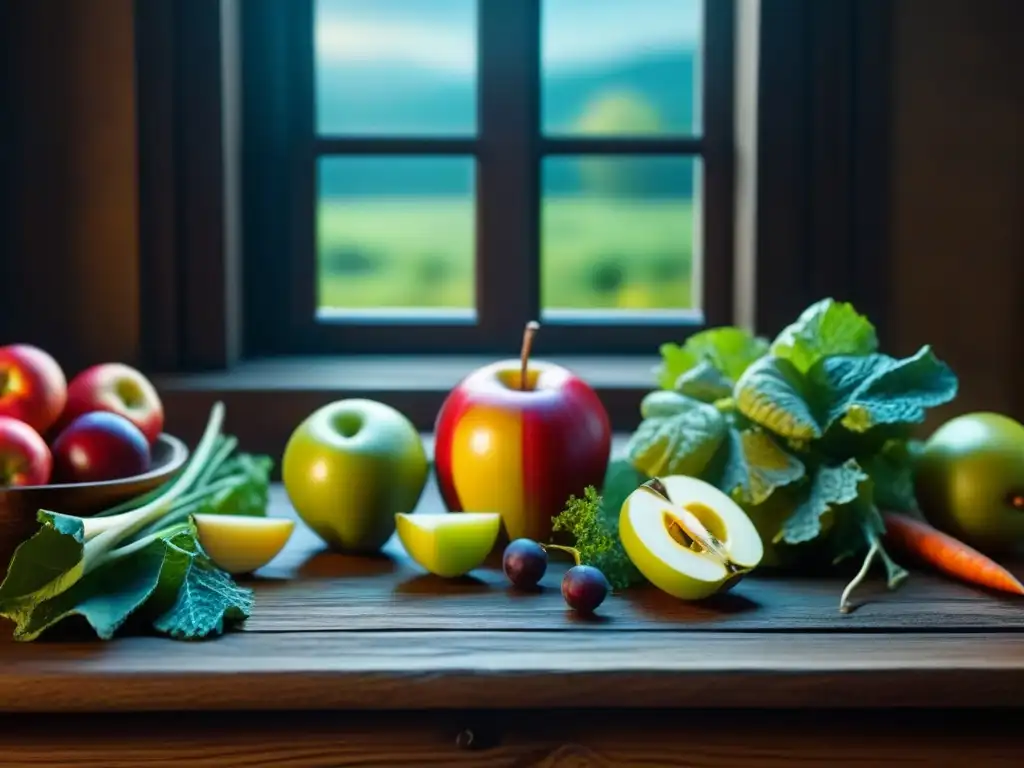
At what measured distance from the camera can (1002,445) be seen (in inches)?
41.4

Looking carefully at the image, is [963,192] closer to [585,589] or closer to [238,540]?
[585,589]

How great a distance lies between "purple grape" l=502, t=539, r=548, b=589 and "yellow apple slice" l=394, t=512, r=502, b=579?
0.04 m

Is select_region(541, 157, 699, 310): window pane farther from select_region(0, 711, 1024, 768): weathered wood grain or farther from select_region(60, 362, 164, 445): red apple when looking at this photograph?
select_region(0, 711, 1024, 768): weathered wood grain

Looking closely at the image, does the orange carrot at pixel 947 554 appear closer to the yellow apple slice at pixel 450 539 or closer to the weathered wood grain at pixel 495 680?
the weathered wood grain at pixel 495 680

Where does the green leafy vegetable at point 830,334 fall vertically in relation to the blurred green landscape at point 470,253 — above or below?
below

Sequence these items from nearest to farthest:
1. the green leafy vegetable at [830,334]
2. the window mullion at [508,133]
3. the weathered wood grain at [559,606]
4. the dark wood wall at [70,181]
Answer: the weathered wood grain at [559,606] → the green leafy vegetable at [830,334] → the dark wood wall at [70,181] → the window mullion at [508,133]

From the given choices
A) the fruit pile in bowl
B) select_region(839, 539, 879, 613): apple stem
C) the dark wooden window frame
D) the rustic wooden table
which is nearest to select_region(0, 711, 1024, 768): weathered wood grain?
the rustic wooden table

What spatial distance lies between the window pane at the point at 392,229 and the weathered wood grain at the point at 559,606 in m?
0.68

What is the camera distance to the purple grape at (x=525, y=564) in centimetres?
97

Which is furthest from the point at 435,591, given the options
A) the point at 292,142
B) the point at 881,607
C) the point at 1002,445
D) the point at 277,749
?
the point at 292,142

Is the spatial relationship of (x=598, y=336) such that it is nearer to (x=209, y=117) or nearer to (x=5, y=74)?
(x=209, y=117)

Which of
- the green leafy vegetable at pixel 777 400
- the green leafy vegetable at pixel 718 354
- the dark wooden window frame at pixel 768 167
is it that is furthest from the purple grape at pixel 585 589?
the dark wooden window frame at pixel 768 167

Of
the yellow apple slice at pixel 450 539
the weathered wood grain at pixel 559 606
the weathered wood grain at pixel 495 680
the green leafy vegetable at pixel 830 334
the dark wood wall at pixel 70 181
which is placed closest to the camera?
the weathered wood grain at pixel 495 680

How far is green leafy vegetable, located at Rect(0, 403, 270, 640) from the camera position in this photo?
0.85 meters
